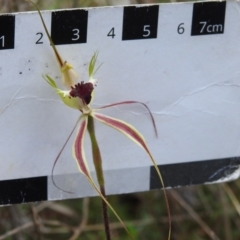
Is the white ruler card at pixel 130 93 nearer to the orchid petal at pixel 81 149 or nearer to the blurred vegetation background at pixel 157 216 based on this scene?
the orchid petal at pixel 81 149

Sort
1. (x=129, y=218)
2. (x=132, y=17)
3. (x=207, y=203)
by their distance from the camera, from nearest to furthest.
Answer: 1. (x=132, y=17)
2. (x=207, y=203)
3. (x=129, y=218)

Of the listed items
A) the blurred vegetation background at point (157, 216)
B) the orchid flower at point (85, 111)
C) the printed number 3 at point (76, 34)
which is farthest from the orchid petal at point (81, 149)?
the blurred vegetation background at point (157, 216)

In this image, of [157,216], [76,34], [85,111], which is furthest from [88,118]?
[157,216]

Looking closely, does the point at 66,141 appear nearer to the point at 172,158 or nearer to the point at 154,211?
the point at 172,158

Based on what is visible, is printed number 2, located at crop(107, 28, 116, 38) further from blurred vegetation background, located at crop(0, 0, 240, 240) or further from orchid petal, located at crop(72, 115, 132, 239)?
blurred vegetation background, located at crop(0, 0, 240, 240)

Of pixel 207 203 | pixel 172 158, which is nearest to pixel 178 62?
pixel 172 158

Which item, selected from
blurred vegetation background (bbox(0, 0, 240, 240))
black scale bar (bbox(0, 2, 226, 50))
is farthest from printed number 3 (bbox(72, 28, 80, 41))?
blurred vegetation background (bbox(0, 0, 240, 240))
